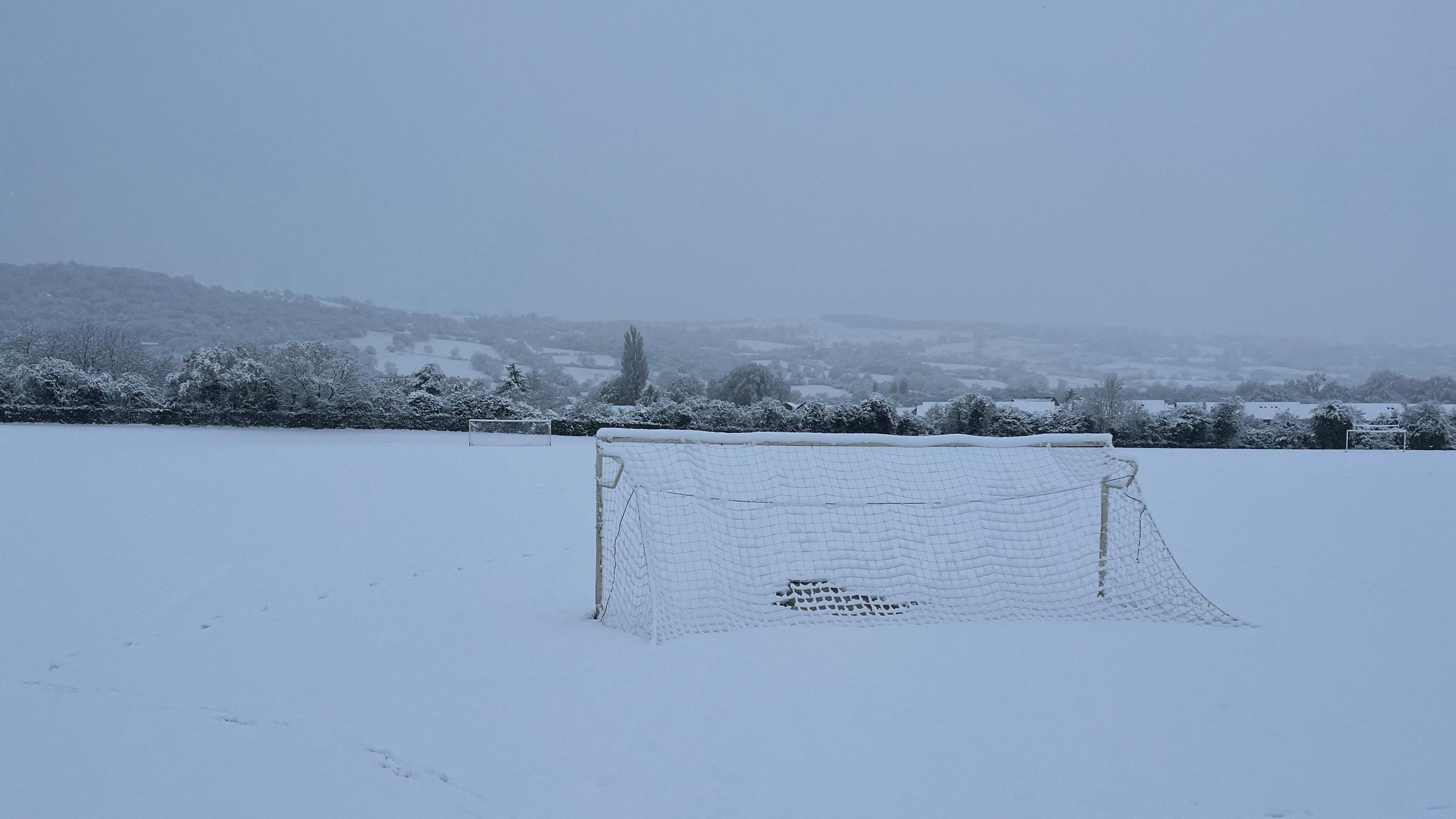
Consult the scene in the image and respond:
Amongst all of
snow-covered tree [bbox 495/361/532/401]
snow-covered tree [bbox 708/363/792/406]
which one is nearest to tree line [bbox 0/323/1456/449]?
snow-covered tree [bbox 495/361/532/401]

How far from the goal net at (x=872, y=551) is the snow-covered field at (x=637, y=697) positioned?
0.29m

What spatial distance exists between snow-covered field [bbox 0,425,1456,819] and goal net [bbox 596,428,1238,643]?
286mm

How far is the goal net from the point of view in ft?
14.8

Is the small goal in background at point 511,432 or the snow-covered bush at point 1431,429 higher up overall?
the snow-covered bush at point 1431,429

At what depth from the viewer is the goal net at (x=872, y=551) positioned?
4.52 metres

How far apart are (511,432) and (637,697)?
18.5m

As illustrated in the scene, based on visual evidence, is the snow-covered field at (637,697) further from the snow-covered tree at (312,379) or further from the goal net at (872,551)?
the snow-covered tree at (312,379)

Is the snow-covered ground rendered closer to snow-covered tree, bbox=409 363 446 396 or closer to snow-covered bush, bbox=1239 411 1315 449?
snow-covered tree, bbox=409 363 446 396

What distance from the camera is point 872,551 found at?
516cm

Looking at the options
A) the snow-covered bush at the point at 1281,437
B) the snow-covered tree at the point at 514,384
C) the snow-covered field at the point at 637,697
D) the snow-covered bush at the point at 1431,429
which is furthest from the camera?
the snow-covered tree at the point at 514,384

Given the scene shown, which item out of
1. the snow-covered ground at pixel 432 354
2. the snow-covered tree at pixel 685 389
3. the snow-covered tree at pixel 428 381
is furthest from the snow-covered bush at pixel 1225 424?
the snow-covered ground at pixel 432 354

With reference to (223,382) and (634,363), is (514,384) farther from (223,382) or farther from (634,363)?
(634,363)

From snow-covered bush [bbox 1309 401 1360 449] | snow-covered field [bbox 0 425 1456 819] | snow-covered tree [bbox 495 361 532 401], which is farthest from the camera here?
snow-covered tree [bbox 495 361 532 401]

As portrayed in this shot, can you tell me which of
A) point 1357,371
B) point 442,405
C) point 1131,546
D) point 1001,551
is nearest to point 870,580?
point 1001,551
